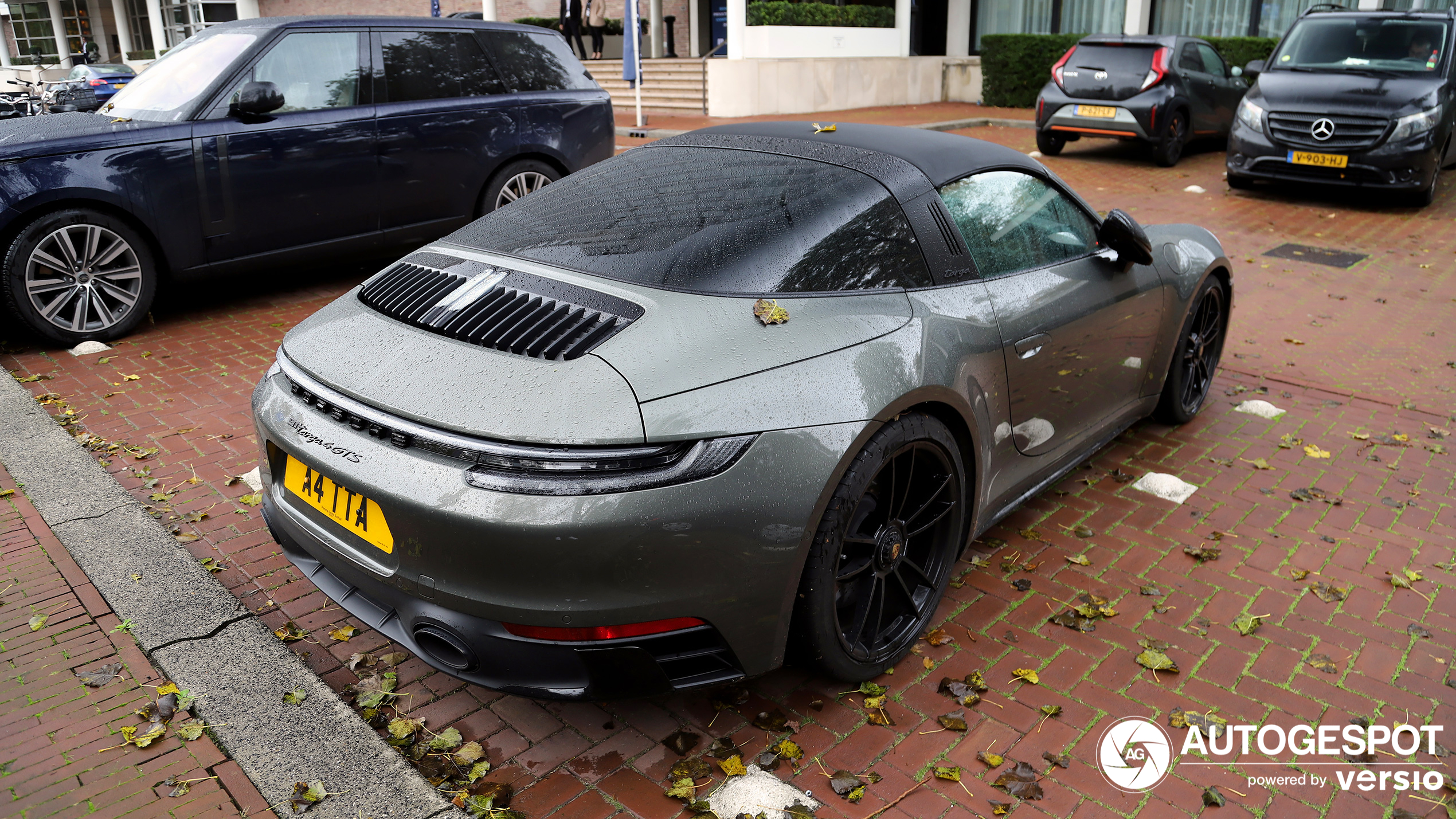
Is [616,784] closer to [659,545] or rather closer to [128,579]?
[659,545]

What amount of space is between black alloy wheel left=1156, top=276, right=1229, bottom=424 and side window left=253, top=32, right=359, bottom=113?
556cm

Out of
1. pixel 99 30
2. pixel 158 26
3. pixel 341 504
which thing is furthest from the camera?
pixel 99 30

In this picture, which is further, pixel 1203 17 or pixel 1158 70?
pixel 1203 17

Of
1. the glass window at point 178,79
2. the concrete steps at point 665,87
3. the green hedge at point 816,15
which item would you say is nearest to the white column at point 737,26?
the green hedge at point 816,15

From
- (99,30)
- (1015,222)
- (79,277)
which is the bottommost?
(79,277)

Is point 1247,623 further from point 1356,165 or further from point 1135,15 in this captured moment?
point 1135,15

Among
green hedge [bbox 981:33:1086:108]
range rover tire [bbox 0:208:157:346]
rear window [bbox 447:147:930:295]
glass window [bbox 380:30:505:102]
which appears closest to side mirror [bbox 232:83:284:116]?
glass window [bbox 380:30:505:102]

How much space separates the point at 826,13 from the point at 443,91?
14048 millimetres

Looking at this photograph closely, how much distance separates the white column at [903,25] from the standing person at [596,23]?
300 inches

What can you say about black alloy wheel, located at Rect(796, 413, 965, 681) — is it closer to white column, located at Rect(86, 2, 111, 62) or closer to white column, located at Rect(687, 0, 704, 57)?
white column, located at Rect(687, 0, 704, 57)

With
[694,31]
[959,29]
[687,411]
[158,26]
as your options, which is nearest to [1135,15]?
[959,29]

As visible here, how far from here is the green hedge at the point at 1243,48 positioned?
1844cm

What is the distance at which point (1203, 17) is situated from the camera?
68.5 ft

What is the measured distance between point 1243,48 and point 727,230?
19274 mm
